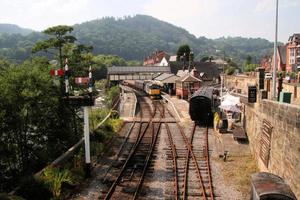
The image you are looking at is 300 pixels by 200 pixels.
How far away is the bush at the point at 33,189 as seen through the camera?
38.6 feet

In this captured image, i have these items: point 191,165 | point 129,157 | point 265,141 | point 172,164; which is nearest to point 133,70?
point 129,157

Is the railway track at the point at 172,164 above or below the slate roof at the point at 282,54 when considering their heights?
below

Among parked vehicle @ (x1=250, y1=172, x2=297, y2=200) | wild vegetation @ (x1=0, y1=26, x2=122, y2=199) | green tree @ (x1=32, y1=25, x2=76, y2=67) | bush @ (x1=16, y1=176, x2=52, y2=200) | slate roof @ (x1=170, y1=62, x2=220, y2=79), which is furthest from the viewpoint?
slate roof @ (x1=170, y1=62, x2=220, y2=79)

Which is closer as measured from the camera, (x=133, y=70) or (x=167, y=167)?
(x=167, y=167)

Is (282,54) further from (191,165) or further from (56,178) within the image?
(56,178)

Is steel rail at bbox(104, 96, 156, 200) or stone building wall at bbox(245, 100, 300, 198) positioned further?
steel rail at bbox(104, 96, 156, 200)

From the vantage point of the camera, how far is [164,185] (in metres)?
14.2

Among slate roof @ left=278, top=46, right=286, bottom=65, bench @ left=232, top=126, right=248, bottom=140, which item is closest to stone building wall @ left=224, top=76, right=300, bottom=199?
bench @ left=232, top=126, right=248, bottom=140

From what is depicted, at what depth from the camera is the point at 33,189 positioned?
11.9m

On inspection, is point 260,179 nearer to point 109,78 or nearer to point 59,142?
point 59,142

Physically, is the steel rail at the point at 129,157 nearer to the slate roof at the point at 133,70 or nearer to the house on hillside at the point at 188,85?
the house on hillside at the point at 188,85

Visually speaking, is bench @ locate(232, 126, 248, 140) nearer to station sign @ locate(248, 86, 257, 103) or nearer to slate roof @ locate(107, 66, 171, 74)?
station sign @ locate(248, 86, 257, 103)

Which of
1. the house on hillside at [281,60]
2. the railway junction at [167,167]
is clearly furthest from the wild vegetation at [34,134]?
the house on hillside at [281,60]

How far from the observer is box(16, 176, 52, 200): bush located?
1177 cm
